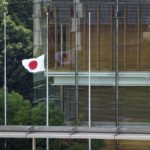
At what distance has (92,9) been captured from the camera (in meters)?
33.5

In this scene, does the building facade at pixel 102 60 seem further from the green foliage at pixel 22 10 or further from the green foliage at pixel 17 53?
the green foliage at pixel 22 10

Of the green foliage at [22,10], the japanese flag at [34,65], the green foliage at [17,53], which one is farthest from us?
the green foliage at [22,10]

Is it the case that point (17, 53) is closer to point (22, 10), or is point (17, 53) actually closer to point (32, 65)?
point (22, 10)

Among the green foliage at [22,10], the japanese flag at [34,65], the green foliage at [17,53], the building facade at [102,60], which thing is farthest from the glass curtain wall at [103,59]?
the green foliage at [22,10]

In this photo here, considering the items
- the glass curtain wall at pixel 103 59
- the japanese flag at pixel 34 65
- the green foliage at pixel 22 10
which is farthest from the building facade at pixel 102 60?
the green foliage at pixel 22 10

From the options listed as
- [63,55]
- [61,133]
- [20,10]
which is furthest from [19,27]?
[61,133]

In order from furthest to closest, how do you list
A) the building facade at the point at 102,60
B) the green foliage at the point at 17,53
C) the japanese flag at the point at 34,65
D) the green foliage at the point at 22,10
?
the green foliage at the point at 22,10 < the green foliage at the point at 17,53 < the building facade at the point at 102,60 < the japanese flag at the point at 34,65

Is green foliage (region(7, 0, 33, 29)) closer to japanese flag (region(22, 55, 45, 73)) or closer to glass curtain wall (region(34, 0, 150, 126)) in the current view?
glass curtain wall (region(34, 0, 150, 126))

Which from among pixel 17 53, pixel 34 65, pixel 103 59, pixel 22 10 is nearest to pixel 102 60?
pixel 103 59

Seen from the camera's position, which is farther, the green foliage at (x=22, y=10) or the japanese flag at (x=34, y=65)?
the green foliage at (x=22, y=10)

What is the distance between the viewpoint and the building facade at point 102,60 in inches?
1298

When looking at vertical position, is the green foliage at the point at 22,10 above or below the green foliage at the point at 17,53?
above

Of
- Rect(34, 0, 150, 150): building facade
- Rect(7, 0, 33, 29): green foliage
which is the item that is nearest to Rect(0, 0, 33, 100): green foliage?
Rect(7, 0, 33, 29): green foliage

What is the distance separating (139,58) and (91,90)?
252 centimetres
